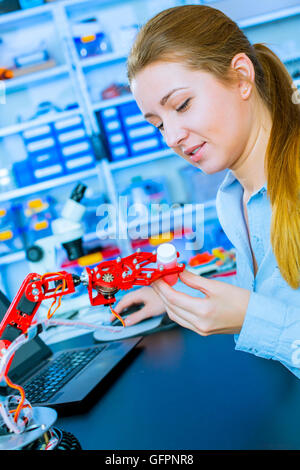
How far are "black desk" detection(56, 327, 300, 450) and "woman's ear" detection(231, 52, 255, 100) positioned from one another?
21.2 inches

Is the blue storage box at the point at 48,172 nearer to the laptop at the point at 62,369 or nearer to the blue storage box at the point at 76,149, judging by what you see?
the blue storage box at the point at 76,149

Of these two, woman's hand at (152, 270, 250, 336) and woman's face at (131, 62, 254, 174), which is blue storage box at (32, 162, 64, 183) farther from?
woman's hand at (152, 270, 250, 336)

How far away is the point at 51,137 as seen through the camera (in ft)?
8.40

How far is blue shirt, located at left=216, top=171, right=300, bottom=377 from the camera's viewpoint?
71cm

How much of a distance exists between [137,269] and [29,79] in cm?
223

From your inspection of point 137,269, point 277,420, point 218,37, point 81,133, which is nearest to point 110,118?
point 81,133

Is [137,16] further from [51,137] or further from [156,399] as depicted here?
[156,399]

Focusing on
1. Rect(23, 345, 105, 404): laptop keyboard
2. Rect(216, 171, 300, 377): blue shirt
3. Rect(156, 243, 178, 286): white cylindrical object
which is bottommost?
Rect(23, 345, 105, 404): laptop keyboard

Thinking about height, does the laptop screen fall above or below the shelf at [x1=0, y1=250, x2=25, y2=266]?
above

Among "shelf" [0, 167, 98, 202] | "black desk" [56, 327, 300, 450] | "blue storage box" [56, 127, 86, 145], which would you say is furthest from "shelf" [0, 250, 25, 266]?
"black desk" [56, 327, 300, 450]

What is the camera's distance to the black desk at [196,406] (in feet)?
1.96

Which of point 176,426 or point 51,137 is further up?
point 51,137
